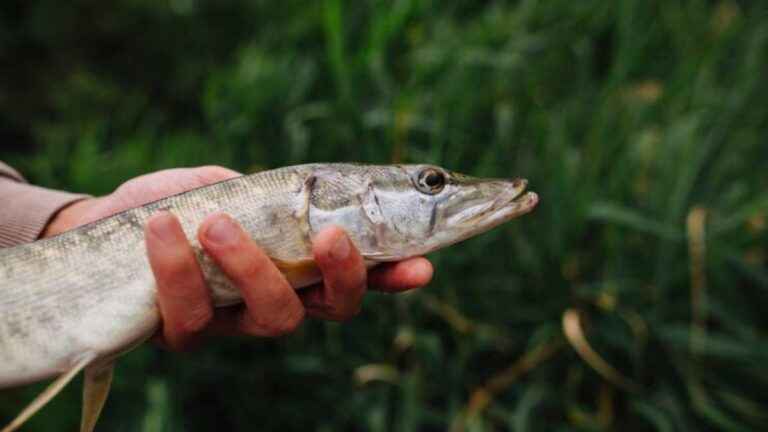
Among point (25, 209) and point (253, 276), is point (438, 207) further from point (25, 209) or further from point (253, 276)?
point (25, 209)

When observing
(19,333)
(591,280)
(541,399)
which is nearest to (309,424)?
(541,399)

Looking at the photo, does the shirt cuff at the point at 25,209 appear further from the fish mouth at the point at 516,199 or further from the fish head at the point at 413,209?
the fish mouth at the point at 516,199

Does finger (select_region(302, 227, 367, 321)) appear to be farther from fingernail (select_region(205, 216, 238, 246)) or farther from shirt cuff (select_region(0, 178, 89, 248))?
shirt cuff (select_region(0, 178, 89, 248))

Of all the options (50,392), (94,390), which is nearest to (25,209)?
(94,390)

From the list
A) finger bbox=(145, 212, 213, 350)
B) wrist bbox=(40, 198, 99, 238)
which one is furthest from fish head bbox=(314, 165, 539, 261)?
wrist bbox=(40, 198, 99, 238)

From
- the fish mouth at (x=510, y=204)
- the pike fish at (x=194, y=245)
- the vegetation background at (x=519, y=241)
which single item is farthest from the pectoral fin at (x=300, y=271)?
the vegetation background at (x=519, y=241)

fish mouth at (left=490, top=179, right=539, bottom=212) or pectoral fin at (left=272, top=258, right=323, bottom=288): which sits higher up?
fish mouth at (left=490, top=179, right=539, bottom=212)

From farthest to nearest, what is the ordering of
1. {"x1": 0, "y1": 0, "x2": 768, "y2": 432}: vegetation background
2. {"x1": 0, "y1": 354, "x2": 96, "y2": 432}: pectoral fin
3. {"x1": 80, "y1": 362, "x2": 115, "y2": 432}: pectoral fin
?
{"x1": 0, "y1": 0, "x2": 768, "y2": 432}: vegetation background < {"x1": 80, "y1": 362, "x2": 115, "y2": 432}: pectoral fin < {"x1": 0, "y1": 354, "x2": 96, "y2": 432}: pectoral fin

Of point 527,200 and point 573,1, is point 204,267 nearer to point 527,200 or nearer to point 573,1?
point 527,200
